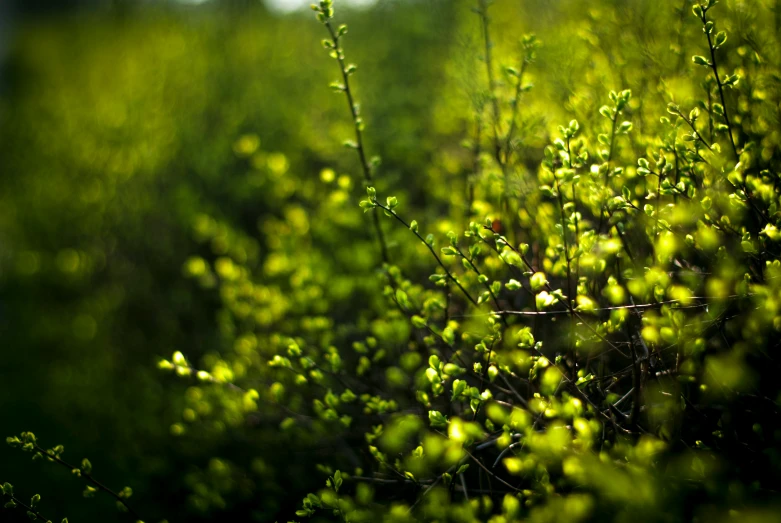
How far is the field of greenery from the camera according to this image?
5.38ft

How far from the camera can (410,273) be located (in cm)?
309

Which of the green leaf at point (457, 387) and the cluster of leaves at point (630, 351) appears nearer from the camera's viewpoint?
the cluster of leaves at point (630, 351)

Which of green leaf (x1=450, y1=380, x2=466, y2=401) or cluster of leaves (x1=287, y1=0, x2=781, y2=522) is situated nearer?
cluster of leaves (x1=287, y1=0, x2=781, y2=522)

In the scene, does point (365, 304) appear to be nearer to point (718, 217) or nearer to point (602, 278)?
point (602, 278)

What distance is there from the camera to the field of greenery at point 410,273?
64.6 inches

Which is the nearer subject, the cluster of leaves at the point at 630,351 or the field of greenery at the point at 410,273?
the cluster of leaves at the point at 630,351

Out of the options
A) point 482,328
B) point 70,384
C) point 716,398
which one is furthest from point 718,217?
point 70,384

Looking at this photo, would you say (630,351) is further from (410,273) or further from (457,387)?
(410,273)

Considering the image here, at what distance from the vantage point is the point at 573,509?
1.21 m

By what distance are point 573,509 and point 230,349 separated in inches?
133

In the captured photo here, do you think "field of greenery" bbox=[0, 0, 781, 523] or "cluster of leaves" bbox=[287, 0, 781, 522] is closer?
"cluster of leaves" bbox=[287, 0, 781, 522]

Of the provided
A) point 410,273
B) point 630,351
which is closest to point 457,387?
point 630,351

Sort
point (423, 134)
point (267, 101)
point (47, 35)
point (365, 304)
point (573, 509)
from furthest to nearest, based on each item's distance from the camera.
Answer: point (47, 35) → point (267, 101) → point (423, 134) → point (365, 304) → point (573, 509)

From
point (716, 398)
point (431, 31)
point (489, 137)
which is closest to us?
point (716, 398)
